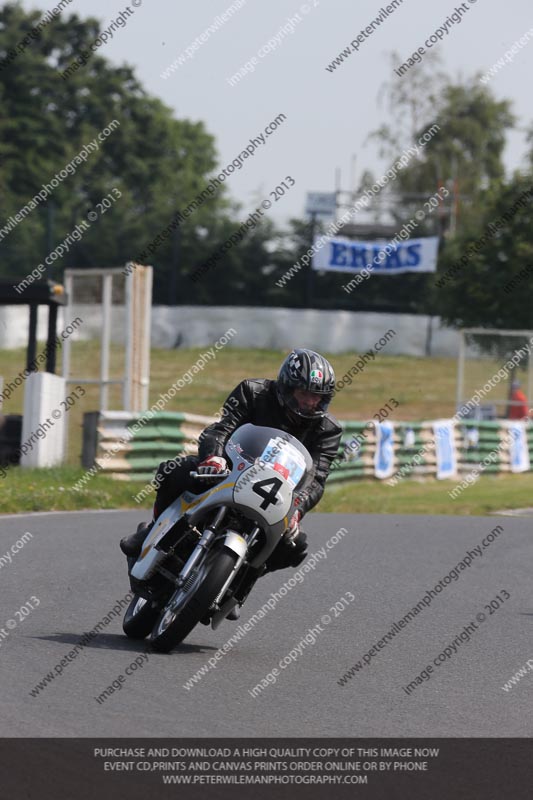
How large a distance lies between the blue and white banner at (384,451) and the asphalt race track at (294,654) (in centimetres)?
973

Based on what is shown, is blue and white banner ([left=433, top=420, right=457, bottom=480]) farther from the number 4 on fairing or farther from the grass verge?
the number 4 on fairing

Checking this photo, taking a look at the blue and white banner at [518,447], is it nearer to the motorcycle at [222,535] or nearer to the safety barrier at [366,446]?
the safety barrier at [366,446]

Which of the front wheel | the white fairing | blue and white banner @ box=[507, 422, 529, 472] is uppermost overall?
the white fairing

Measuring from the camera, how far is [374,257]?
157 feet

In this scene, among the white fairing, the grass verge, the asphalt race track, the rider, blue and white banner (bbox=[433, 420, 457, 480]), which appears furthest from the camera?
blue and white banner (bbox=[433, 420, 457, 480])

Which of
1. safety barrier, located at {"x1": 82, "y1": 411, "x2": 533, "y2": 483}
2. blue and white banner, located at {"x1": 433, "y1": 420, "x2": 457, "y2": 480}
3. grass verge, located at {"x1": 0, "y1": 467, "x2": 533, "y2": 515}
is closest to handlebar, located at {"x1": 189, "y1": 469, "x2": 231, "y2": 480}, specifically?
safety barrier, located at {"x1": 82, "y1": 411, "x2": 533, "y2": 483}

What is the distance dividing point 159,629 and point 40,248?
32.5 metres

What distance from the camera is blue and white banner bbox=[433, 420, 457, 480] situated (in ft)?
78.0

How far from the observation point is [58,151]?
61.2m

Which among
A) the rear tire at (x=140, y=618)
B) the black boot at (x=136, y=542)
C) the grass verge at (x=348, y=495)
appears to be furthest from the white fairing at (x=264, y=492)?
the grass verge at (x=348, y=495)

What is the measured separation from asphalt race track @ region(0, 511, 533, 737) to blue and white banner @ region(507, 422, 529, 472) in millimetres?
14034
